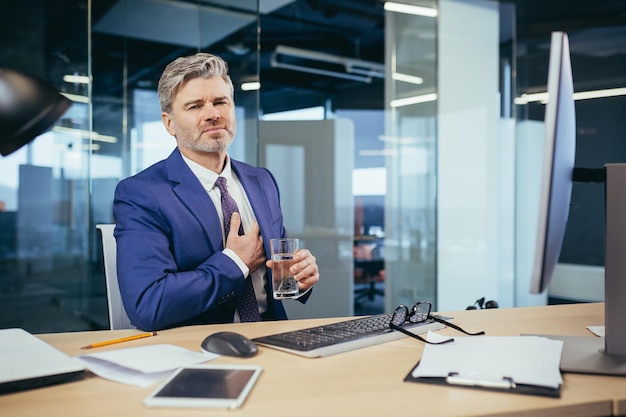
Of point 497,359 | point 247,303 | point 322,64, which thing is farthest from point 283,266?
point 322,64

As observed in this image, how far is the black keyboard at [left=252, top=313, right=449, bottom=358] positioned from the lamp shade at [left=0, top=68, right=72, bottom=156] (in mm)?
798

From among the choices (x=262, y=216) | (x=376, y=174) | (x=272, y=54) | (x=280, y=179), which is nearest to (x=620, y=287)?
(x=262, y=216)

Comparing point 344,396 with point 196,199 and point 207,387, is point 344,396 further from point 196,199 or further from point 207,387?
point 196,199

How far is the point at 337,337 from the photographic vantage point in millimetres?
1320

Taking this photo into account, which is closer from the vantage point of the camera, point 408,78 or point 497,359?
point 497,359

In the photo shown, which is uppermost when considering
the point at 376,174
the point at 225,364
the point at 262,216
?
the point at 376,174

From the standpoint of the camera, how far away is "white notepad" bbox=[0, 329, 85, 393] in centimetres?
99

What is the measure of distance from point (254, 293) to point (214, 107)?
0.67m

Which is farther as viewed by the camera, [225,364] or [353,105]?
[353,105]

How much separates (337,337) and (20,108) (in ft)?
3.23

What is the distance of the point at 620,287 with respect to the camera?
122cm

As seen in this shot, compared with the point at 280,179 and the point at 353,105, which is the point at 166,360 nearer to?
the point at 280,179

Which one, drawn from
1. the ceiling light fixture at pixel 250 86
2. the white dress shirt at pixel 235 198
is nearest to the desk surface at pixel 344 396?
the white dress shirt at pixel 235 198

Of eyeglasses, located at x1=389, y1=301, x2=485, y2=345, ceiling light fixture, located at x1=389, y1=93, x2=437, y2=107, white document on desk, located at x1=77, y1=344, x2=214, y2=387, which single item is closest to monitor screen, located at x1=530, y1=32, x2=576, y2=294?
eyeglasses, located at x1=389, y1=301, x2=485, y2=345
